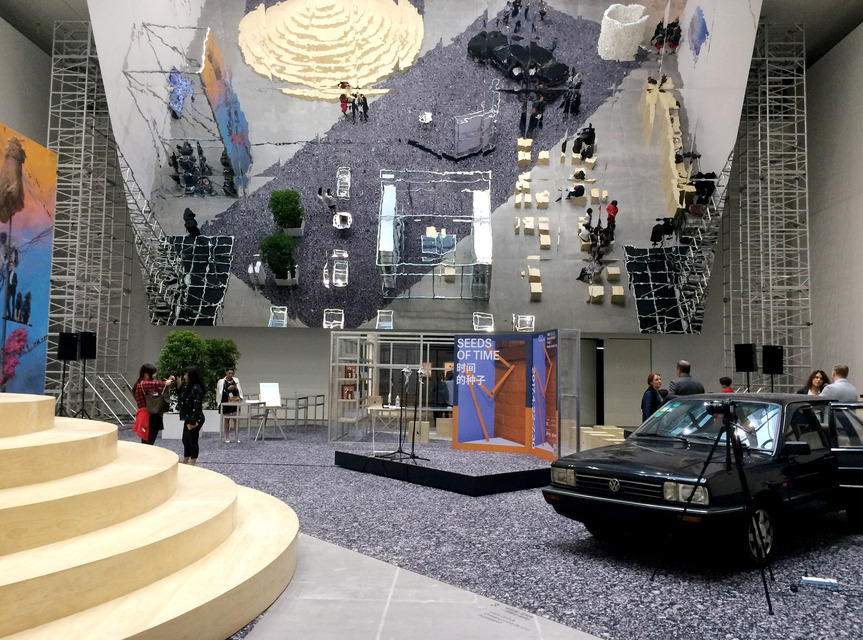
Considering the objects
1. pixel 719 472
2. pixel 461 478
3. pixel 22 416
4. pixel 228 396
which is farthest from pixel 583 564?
pixel 228 396

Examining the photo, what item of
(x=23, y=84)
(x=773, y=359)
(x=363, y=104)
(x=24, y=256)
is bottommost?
(x=773, y=359)

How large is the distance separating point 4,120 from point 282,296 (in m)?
7.92

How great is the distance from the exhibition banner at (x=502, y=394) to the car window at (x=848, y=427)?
468cm

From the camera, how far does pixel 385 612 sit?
388 centimetres

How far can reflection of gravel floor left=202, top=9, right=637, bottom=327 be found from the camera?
17812 millimetres

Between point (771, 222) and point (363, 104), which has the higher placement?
point (363, 104)

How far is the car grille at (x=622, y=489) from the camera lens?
15.5ft

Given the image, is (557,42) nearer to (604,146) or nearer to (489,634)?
(604,146)

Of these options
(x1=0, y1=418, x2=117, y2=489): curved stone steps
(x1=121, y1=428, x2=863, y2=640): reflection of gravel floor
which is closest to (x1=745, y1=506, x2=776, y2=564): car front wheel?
(x1=121, y1=428, x2=863, y2=640): reflection of gravel floor

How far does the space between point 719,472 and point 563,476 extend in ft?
3.87

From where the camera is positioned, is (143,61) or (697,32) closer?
(143,61)

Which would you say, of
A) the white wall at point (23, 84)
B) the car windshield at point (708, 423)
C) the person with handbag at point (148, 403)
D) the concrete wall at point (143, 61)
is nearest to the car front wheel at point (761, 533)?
the car windshield at point (708, 423)

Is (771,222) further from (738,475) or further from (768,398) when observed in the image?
(738,475)

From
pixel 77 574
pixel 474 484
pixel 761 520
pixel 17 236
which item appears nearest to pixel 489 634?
pixel 77 574
